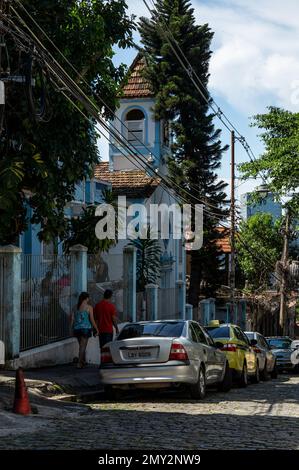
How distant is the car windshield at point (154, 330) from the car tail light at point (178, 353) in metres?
0.49

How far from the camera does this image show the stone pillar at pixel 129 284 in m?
24.4

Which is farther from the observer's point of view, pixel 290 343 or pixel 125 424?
pixel 290 343

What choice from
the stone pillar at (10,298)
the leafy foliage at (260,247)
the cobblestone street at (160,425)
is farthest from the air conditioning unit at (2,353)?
the leafy foliage at (260,247)

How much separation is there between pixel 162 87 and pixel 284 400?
24.6 m

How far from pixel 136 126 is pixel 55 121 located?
22600mm

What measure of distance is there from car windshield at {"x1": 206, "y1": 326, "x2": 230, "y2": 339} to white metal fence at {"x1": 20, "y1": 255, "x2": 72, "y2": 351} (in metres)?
3.53

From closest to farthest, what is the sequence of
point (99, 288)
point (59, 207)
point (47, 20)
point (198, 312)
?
1. point (47, 20)
2. point (59, 207)
3. point (99, 288)
4. point (198, 312)

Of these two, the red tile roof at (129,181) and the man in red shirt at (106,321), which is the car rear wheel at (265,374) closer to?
the man in red shirt at (106,321)

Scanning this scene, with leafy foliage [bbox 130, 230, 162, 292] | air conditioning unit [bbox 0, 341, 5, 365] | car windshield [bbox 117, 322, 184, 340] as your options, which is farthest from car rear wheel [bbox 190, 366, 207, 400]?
leafy foliage [bbox 130, 230, 162, 292]

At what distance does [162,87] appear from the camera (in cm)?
3872

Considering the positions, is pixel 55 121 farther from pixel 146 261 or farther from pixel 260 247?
pixel 260 247

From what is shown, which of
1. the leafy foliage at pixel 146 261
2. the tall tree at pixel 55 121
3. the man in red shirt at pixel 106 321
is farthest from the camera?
the leafy foliage at pixel 146 261
